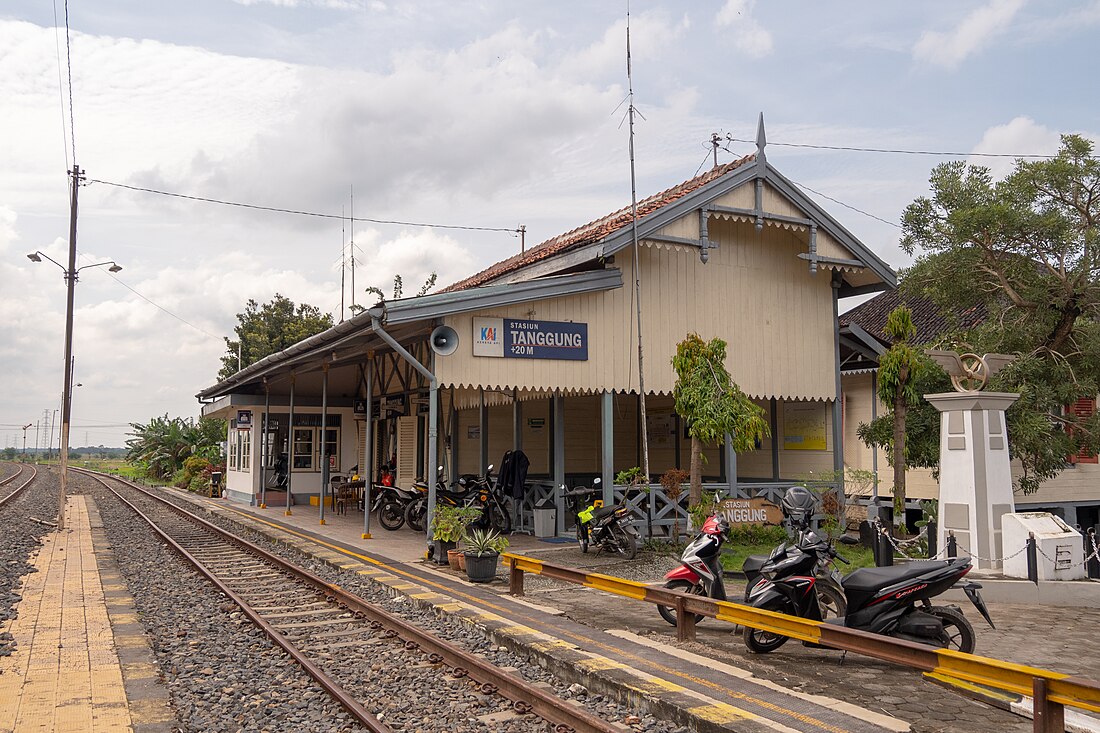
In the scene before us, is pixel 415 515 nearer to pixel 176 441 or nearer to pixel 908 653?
pixel 908 653

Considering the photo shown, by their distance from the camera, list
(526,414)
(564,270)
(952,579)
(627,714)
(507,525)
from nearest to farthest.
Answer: (627,714), (952,579), (564,270), (507,525), (526,414)

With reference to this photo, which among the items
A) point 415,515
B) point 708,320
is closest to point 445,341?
point 708,320

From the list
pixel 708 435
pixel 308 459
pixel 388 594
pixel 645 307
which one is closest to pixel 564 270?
pixel 645 307

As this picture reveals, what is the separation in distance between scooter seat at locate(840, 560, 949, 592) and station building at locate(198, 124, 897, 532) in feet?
19.9

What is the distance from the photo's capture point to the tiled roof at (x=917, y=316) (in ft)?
48.0

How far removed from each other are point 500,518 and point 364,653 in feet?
24.2

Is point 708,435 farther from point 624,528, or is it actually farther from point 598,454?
point 598,454

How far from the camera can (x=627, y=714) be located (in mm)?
5086

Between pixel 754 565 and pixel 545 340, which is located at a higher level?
pixel 545 340

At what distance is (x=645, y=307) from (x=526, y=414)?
15.9 ft

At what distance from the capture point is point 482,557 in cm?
955

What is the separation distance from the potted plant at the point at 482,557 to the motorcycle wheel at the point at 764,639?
12.6ft

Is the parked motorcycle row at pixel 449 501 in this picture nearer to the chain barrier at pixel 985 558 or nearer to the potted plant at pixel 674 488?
the potted plant at pixel 674 488

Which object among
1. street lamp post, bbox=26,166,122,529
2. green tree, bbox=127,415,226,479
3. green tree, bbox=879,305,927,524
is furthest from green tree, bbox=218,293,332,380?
green tree, bbox=879,305,927,524
